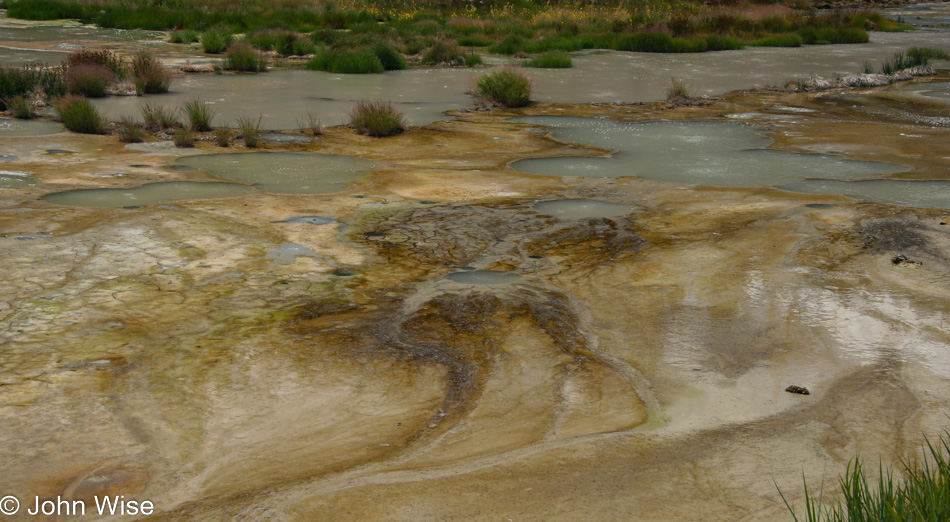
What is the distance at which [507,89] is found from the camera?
13.3 m

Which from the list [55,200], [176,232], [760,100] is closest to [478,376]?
[176,232]

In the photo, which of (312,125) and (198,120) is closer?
(198,120)

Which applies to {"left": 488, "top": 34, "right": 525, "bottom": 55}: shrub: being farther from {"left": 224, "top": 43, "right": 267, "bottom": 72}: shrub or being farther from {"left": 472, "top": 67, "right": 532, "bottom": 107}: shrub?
{"left": 472, "top": 67, "right": 532, "bottom": 107}: shrub

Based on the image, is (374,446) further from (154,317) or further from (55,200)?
(55,200)

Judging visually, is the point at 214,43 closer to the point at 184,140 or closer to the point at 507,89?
the point at 507,89

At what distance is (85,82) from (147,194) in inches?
269

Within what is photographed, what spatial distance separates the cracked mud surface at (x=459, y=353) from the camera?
3090mm

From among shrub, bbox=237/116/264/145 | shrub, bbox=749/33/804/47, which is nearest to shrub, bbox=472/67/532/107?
shrub, bbox=237/116/264/145

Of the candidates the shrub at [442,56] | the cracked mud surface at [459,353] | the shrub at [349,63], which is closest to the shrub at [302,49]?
the shrub at [442,56]

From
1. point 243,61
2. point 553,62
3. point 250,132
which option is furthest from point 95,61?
point 553,62

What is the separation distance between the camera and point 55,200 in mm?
6617

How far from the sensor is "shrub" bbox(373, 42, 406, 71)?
18.5 meters

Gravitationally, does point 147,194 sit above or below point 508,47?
below

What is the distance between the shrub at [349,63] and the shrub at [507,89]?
463 centimetres
